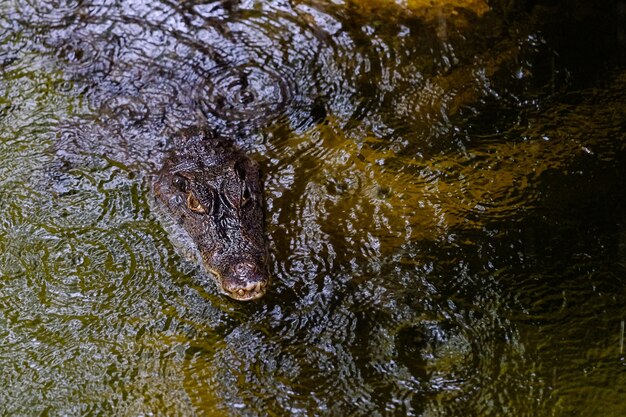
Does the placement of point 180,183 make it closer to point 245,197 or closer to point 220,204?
point 220,204

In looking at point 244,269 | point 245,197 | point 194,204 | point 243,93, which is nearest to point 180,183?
point 194,204

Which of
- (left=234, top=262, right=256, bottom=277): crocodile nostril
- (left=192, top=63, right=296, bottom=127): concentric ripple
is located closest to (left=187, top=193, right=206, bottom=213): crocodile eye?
(left=234, top=262, right=256, bottom=277): crocodile nostril

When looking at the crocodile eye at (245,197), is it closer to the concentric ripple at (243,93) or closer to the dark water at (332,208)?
the dark water at (332,208)

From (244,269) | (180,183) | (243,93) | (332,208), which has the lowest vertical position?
(244,269)

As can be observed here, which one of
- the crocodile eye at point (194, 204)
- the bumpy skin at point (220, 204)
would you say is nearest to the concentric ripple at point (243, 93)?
the bumpy skin at point (220, 204)

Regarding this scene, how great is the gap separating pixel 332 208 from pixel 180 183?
115 cm

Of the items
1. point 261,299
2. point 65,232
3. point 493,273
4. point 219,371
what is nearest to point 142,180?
point 65,232

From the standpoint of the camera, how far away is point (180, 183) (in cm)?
474

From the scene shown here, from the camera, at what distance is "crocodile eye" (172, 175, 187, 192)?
4715 mm

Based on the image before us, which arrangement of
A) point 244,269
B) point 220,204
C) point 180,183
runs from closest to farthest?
point 244,269 → point 220,204 → point 180,183

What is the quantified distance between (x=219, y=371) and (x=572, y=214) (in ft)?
8.38

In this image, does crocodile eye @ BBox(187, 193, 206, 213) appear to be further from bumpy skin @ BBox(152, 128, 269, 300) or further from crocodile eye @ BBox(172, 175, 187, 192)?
crocodile eye @ BBox(172, 175, 187, 192)

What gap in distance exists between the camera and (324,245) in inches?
171

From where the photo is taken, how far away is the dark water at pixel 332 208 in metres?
3.56
